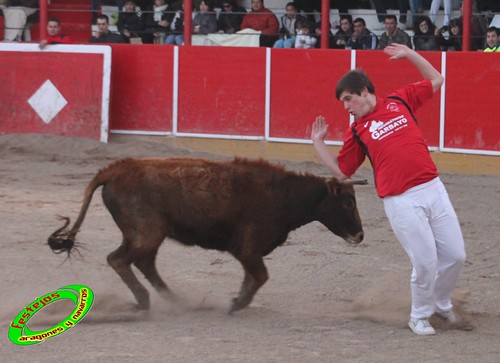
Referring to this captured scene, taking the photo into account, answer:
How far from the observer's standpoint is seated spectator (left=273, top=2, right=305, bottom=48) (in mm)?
14656

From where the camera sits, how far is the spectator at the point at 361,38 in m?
14.1

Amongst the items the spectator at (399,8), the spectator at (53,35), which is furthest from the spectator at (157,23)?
the spectator at (399,8)

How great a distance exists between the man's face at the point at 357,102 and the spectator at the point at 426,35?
7.75 m

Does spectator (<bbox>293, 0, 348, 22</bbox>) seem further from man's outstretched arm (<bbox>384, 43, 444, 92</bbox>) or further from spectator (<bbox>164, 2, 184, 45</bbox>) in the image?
man's outstretched arm (<bbox>384, 43, 444, 92</bbox>)

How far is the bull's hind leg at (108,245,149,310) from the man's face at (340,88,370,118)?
1.64 metres

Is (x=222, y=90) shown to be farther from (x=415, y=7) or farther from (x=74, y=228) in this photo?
(x=74, y=228)

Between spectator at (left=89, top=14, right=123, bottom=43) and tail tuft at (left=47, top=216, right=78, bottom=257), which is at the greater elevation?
spectator at (left=89, top=14, right=123, bottom=43)

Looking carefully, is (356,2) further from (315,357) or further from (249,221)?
(315,357)

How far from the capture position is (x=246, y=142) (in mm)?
14070

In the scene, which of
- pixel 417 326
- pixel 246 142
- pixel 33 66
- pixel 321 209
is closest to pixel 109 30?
pixel 33 66

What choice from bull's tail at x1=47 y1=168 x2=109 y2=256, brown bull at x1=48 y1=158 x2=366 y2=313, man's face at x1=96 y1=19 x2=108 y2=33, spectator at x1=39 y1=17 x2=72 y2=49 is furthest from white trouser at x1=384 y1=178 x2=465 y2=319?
man's face at x1=96 y1=19 x2=108 y2=33

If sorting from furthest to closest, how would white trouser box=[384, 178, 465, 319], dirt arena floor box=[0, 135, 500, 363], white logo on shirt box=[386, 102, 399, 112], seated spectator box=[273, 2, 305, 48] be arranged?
1. seated spectator box=[273, 2, 305, 48]
2. white logo on shirt box=[386, 102, 399, 112]
3. white trouser box=[384, 178, 465, 319]
4. dirt arena floor box=[0, 135, 500, 363]

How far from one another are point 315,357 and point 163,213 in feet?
4.76

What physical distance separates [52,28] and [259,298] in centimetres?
855
